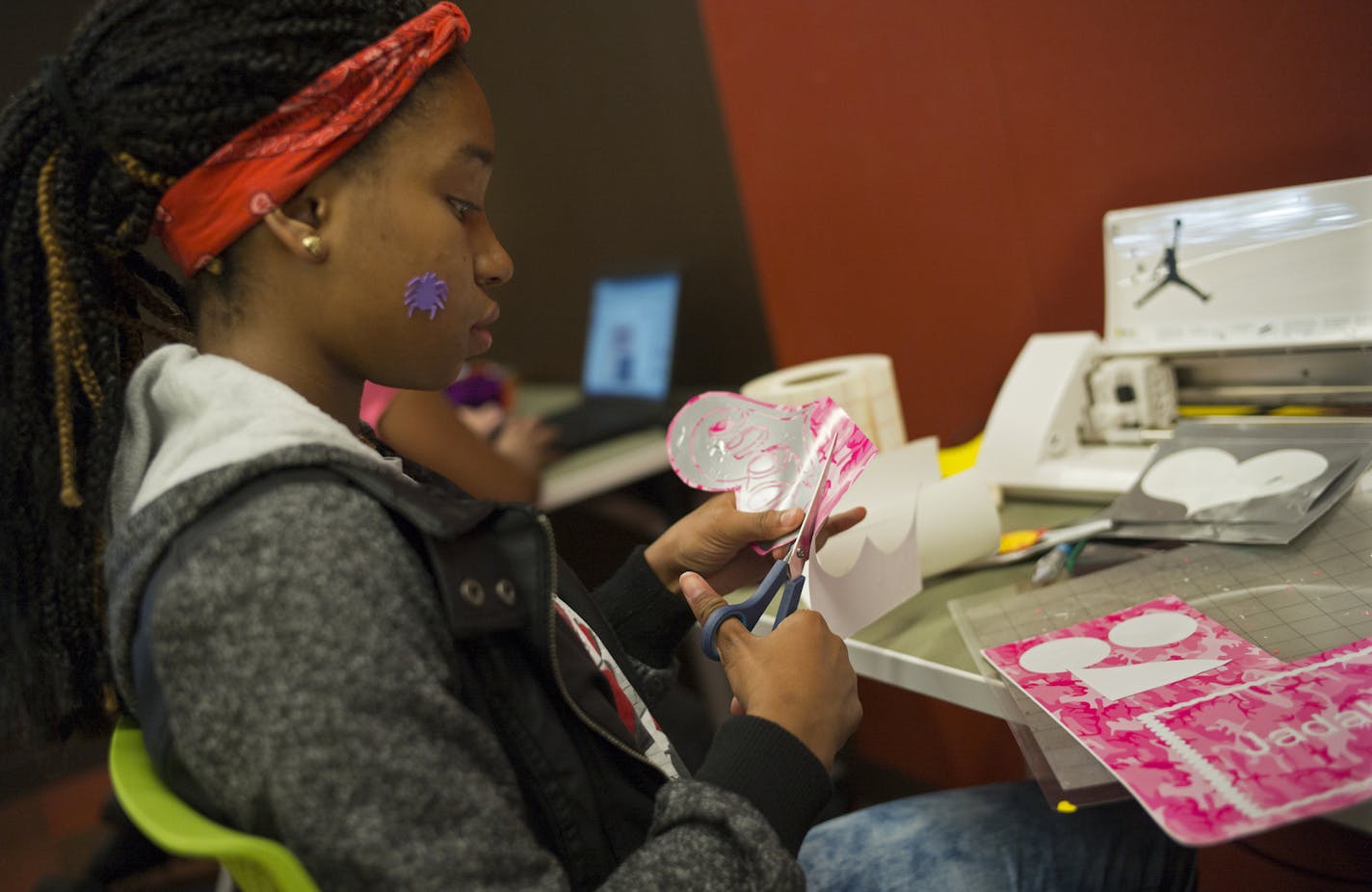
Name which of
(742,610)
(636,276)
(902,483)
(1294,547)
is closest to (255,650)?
(742,610)

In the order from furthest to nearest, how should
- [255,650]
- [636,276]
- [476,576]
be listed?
1. [636,276]
2. [476,576]
3. [255,650]

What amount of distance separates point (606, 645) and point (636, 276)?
5.68 ft

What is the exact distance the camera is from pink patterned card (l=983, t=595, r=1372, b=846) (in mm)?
632

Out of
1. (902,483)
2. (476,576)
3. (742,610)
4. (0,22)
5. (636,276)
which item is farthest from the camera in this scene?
(0,22)

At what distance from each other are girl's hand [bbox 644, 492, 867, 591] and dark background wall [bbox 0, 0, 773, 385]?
1248 millimetres

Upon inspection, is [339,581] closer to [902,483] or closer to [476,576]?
[476,576]

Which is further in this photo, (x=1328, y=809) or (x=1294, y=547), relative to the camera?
(x=1294, y=547)

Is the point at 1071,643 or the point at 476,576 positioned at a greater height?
the point at 476,576

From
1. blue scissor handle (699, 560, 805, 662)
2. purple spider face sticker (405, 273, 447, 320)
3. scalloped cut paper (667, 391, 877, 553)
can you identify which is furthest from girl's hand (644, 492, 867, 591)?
purple spider face sticker (405, 273, 447, 320)

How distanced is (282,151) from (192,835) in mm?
482

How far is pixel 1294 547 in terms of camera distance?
0.98 metres

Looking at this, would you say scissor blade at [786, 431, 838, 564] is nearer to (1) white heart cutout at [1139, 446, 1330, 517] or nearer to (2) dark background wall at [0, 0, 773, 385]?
(1) white heart cutout at [1139, 446, 1330, 517]

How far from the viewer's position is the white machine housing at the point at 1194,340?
45.8 inches

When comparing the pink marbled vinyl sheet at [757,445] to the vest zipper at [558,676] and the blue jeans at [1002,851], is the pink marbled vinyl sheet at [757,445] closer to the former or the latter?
the vest zipper at [558,676]
